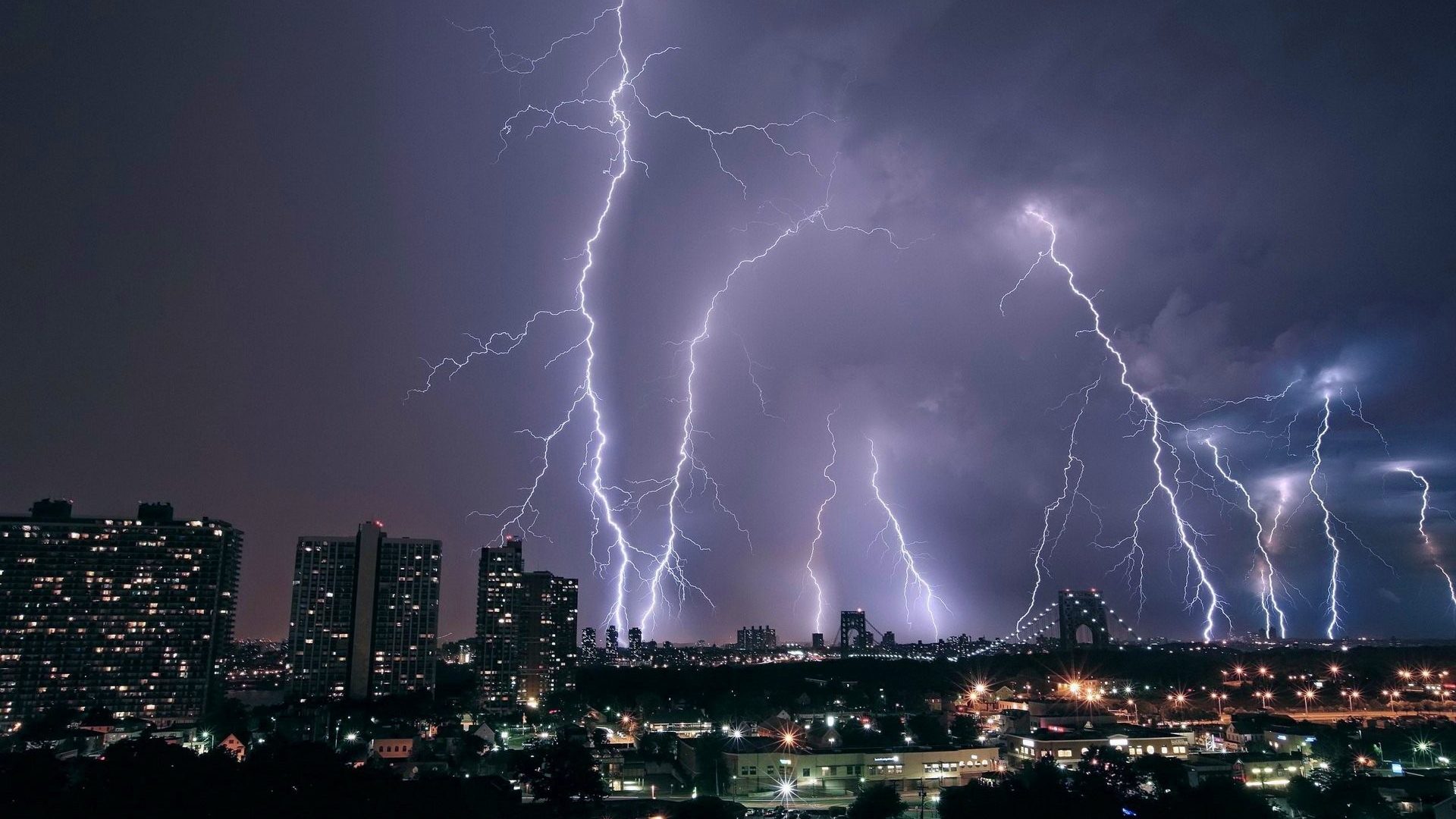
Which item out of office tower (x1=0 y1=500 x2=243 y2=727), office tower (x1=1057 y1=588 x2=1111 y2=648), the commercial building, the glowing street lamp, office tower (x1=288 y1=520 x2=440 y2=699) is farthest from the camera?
office tower (x1=1057 y1=588 x2=1111 y2=648)

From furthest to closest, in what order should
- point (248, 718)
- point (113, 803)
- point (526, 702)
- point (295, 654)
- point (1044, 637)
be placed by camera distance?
point (1044, 637) → point (526, 702) → point (295, 654) → point (248, 718) → point (113, 803)

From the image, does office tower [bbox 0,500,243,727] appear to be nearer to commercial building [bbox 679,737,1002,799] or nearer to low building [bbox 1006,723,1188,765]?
commercial building [bbox 679,737,1002,799]

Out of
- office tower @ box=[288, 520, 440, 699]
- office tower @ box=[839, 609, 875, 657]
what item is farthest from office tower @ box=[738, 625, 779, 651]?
office tower @ box=[288, 520, 440, 699]

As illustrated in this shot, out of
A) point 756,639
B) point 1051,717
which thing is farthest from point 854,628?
point 1051,717

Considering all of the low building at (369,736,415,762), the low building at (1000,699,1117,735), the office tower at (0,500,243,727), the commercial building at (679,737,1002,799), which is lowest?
the commercial building at (679,737,1002,799)

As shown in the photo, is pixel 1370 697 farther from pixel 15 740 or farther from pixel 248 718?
Answer: pixel 15 740

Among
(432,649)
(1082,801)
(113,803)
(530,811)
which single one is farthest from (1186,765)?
(432,649)
